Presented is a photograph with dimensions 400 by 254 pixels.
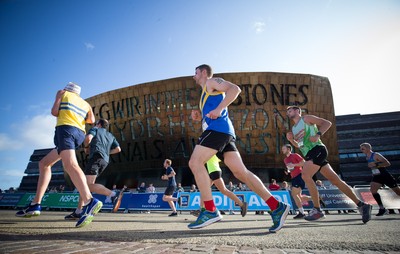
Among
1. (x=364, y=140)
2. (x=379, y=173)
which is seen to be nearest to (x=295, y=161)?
(x=379, y=173)

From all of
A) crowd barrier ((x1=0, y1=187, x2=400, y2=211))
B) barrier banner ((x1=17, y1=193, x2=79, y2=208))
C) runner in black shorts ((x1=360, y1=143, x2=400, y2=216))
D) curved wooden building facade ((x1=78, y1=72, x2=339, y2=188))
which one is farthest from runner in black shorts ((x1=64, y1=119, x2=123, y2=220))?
curved wooden building facade ((x1=78, y1=72, x2=339, y2=188))

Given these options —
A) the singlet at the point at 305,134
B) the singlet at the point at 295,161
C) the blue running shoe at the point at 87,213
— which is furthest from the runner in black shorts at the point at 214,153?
the singlet at the point at 295,161

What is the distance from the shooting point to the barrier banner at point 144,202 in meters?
12.4

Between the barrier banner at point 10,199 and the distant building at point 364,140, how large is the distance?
40.9 m

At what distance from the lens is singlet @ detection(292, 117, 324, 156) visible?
4684 millimetres

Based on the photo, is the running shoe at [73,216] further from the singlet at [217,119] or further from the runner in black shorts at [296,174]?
the runner in black shorts at [296,174]

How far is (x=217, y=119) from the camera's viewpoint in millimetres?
3148

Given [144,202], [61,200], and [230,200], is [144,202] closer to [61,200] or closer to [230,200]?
[230,200]

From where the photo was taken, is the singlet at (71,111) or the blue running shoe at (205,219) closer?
the blue running shoe at (205,219)

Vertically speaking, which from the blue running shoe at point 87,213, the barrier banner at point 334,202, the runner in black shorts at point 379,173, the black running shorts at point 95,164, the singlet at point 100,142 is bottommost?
the barrier banner at point 334,202

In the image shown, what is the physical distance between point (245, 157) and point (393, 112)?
115 ft

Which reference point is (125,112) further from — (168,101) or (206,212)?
(206,212)

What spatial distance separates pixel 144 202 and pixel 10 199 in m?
11.2

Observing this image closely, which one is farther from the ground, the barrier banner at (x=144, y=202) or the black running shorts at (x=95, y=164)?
the black running shorts at (x=95, y=164)
